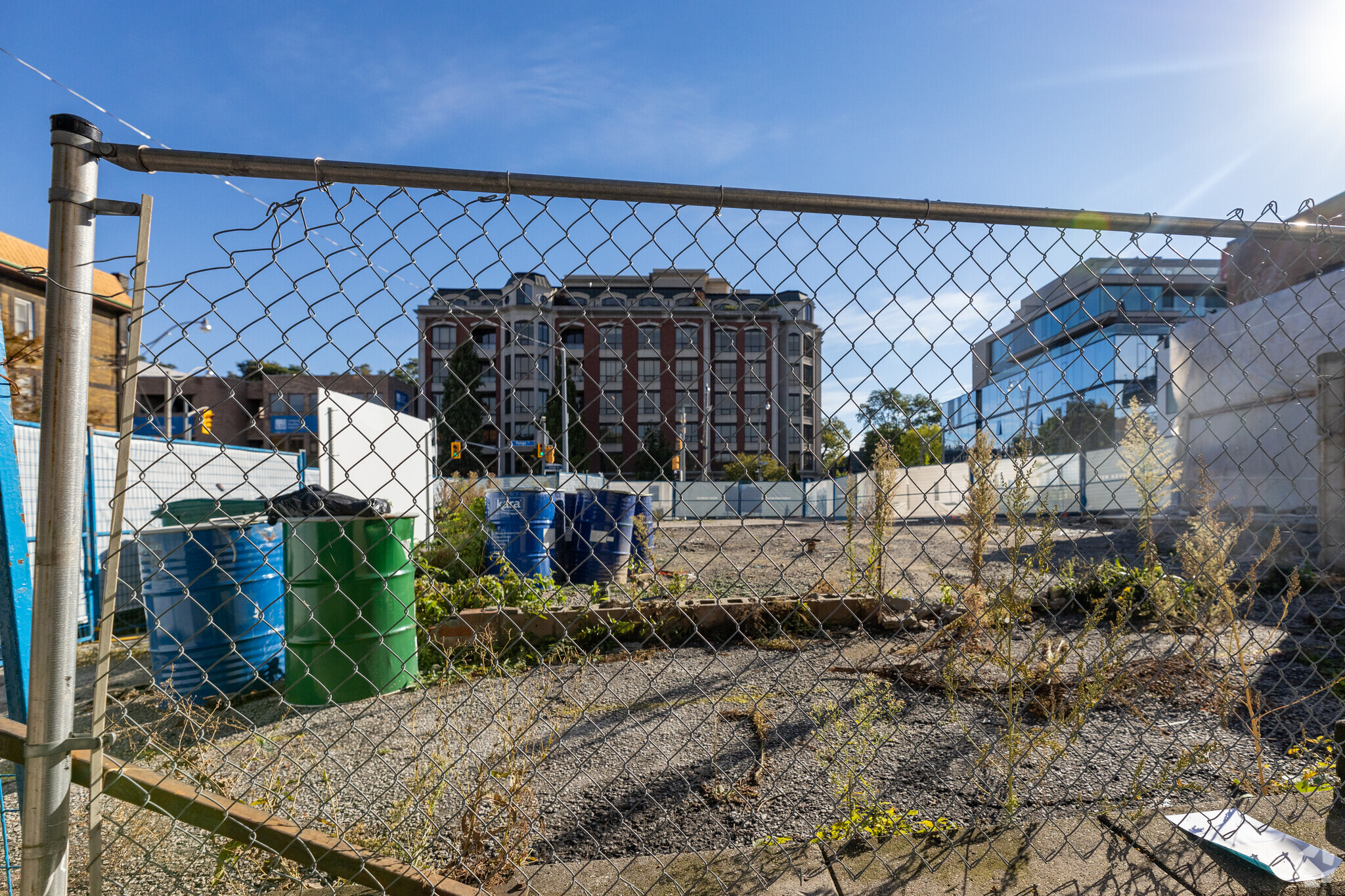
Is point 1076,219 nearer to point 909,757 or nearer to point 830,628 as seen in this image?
point 909,757

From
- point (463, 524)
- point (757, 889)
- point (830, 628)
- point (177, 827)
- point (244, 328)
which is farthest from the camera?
point (463, 524)

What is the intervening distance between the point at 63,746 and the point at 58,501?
47 cm

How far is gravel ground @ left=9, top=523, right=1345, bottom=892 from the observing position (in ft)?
6.49

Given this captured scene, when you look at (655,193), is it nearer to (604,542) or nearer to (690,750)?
(690,750)

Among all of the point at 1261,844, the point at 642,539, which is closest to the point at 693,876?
the point at 1261,844

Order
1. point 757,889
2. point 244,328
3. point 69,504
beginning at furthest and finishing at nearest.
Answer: point 757,889 < point 244,328 < point 69,504

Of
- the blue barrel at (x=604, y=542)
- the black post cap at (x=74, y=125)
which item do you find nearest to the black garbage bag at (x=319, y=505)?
the black post cap at (x=74, y=125)

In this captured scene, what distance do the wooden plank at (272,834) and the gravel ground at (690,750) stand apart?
0.46 ft

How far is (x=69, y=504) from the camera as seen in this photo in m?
1.21

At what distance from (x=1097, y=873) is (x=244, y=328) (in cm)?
246

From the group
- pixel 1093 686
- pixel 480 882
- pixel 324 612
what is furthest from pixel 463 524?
pixel 1093 686

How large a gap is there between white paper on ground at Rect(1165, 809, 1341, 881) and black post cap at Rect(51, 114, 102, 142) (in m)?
3.10

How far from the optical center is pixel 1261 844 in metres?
1.73

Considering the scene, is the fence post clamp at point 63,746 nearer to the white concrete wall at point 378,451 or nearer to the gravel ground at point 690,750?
the gravel ground at point 690,750
